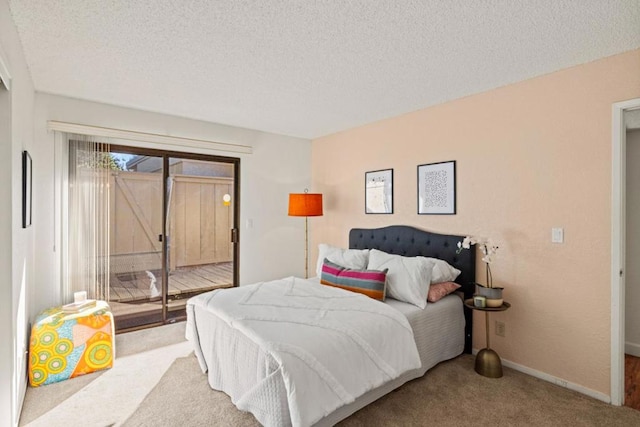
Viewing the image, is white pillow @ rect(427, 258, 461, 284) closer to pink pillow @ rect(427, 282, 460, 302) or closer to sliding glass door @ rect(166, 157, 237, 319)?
pink pillow @ rect(427, 282, 460, 302)

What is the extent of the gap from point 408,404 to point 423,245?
160 centimetres

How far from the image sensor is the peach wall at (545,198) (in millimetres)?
2363

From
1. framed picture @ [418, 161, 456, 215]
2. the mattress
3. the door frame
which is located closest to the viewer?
the mattress

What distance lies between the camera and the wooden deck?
3.68m

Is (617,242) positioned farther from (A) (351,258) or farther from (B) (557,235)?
(A) (351,258)

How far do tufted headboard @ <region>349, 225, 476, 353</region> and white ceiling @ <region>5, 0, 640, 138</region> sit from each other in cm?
138

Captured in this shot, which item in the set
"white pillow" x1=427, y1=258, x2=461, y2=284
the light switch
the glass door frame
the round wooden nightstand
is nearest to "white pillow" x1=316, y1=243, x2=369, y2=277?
"white pillow" x1=427, y1=258, x2=461, y2=284

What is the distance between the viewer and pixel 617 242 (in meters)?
2.28

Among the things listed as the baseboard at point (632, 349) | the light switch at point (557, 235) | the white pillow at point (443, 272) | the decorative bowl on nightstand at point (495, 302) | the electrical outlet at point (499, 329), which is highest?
the light switch at point (557, 235)

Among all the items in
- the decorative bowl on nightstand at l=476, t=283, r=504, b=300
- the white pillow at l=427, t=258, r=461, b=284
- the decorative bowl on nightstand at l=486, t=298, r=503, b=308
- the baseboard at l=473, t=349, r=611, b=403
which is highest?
the white pillow at l=427, t=258, r=461, b=284

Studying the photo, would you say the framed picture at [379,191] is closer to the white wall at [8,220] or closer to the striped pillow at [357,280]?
the striped pillow at [357,280]

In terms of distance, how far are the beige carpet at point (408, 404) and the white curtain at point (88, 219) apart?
1051 millimetres

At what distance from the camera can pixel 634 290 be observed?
9.90ft

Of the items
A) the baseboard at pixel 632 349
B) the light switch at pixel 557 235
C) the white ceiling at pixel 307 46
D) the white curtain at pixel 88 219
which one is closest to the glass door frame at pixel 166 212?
the white curtain at pixel 88 219
